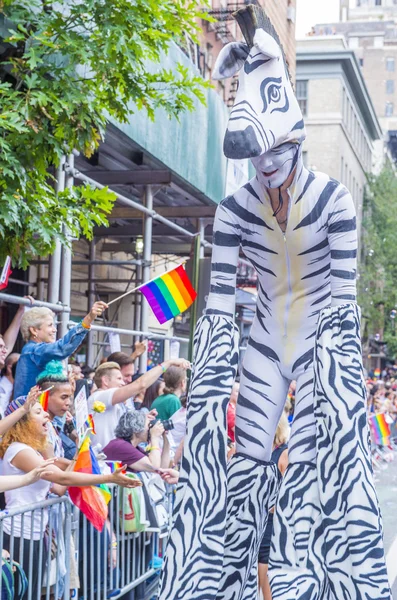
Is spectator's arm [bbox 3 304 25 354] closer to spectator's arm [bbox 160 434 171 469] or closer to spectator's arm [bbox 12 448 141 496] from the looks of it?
spectator's arm [bbox 160 434 171 469]

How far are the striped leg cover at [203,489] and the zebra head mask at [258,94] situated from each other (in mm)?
965

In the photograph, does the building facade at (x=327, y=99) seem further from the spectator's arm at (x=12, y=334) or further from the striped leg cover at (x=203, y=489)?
the striped leg cover at (x=203, y=489)

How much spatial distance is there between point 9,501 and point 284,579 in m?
2.30

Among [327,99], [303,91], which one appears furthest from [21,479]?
[303,91]

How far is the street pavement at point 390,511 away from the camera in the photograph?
29.4ft

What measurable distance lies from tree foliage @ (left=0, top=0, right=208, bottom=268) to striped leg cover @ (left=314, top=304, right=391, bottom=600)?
2.90 metres

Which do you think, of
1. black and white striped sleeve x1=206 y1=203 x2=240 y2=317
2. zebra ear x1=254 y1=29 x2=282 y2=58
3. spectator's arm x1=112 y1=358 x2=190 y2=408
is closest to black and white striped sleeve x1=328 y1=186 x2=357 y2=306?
black and white striped sleeve x1=206 y1=203 x2=240 y2=317

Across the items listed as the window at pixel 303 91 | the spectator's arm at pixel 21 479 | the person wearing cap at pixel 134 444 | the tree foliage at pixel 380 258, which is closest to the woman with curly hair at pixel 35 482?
the spectator's arm at pixel 21 479

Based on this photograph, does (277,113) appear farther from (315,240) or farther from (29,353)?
(29,353)

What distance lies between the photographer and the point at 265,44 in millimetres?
4648

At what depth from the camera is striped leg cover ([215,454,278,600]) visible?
4812 mm

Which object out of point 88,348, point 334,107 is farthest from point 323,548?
point 334,107

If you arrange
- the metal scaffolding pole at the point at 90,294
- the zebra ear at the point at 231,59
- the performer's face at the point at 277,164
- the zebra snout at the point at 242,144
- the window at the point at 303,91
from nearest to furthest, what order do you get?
the zebra snout at the point at 242,144, the performer's face at the point at 277,164, the zebra ear at the point at 231,59, the metal scaffolding pole at the point at 90,294, the window at the point at 303,91

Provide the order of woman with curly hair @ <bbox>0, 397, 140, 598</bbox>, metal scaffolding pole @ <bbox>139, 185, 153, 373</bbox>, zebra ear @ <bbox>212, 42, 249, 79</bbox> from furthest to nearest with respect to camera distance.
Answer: metal scaffolding pole @ <bbox>139, 185, 153, 373</bbox>
woman with curly hair @ <bbox>0, 397, 140, 598</bbox>
zebra ear @ <bbox>212, 42, 249, 79</bbox>
